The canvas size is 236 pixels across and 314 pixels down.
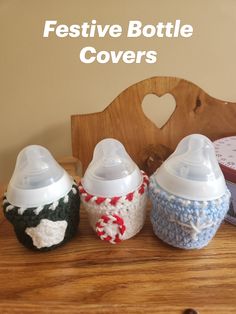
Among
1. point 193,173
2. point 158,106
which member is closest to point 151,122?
point 158,106

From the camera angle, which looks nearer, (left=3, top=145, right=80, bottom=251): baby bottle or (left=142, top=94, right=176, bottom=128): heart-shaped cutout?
(left=3, top=145, right=80, bottom=251): baby bottle

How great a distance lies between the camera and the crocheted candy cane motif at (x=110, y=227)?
0.42 metres

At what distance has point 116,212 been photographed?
1.37 feet

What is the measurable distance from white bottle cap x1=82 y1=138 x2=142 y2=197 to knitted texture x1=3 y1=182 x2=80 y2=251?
0.10 feet

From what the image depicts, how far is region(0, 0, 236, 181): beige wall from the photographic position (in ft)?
2.01

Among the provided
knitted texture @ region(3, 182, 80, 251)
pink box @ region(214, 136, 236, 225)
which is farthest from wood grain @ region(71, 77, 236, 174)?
knitted texture @ region(3, 182, 80, 251)

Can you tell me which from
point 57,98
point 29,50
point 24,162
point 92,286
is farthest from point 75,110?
point 92,286

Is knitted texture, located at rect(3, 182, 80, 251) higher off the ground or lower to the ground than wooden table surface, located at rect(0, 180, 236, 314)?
higher

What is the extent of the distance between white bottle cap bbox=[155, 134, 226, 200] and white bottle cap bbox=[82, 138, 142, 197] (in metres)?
0.04

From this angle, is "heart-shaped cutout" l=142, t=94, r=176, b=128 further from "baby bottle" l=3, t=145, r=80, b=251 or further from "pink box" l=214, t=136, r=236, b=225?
"baby bottle" l=3, t=145, r=80, b=251

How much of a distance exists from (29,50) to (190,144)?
1.26ft

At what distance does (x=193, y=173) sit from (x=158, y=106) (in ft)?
1.00

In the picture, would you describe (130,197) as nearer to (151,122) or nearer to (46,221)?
(46,221)

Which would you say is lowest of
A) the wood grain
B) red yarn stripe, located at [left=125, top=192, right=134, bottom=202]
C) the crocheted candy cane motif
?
the crocheted candy cane motif
